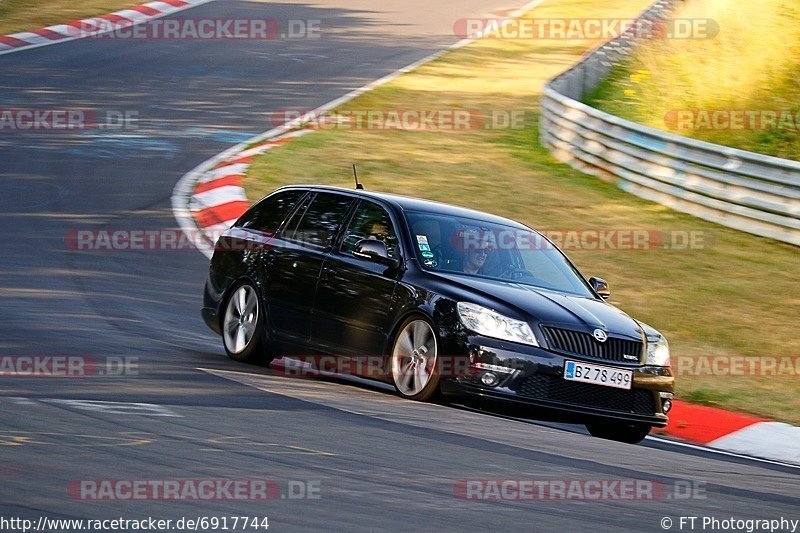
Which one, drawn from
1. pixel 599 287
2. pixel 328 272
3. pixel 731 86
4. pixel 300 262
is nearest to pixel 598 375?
pixel 599 287

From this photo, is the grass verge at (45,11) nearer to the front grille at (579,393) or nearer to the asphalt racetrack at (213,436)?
the asphalt racetrack at (213,436)

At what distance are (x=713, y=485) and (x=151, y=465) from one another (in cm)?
289

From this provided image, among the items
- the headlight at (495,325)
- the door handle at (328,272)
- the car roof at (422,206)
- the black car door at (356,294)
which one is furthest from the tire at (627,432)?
the door handle at (328,272)

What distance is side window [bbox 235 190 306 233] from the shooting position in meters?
10.9

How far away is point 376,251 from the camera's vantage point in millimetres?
9438

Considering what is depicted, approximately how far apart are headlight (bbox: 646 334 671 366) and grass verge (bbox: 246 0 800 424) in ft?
4.92

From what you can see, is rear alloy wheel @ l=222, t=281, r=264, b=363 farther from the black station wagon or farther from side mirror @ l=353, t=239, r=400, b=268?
side mirror @ l=353, t=239, r=400, b=268

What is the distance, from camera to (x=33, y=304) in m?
11.5

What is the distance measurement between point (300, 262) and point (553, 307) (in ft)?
7.03

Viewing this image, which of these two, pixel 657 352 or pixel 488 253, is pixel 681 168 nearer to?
pixel 488 253

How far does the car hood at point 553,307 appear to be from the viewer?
8875 millimetres

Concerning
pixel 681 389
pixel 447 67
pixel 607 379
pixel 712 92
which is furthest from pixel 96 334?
pixel 447 67

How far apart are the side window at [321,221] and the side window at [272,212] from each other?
0.22 m

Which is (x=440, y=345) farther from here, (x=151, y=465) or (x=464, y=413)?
(x=151, y=465)
